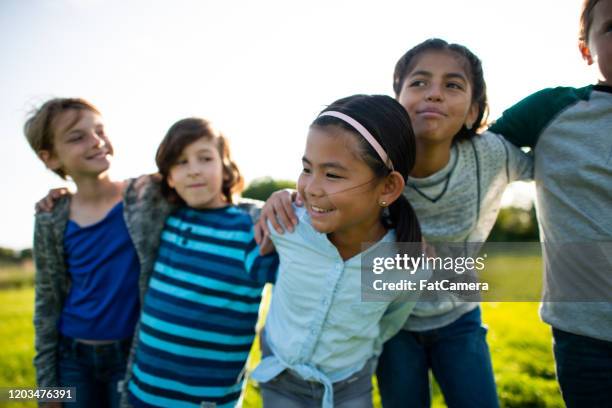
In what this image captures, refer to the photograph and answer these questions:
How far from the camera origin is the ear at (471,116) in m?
2.40

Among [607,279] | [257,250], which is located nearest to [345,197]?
[257,250]

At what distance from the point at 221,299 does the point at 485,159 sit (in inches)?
64.2

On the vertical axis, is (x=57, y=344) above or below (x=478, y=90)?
below

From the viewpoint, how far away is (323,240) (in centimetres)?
212

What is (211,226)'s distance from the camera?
2.66 m

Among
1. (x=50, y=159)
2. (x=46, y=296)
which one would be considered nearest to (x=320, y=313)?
(x=46, y=296)

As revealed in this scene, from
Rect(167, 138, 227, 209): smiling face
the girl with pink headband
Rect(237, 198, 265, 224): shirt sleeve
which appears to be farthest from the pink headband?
Rect(167, 138, 227, 209): smiling face

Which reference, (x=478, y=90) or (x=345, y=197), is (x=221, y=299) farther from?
(x=478, y=90)

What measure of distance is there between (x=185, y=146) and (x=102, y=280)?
996 mm

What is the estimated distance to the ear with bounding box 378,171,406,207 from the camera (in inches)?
82.0

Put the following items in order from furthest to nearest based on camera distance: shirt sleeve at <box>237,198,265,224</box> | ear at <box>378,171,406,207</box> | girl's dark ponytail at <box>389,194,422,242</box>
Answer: shirt sleeve at <box>237,198,265,224</box>
girl's dark ponytail at <box>389,194,422,242</box>
ear at <box>378,171,406,207</box>

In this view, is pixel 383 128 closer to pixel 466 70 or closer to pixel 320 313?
pixel 466 70

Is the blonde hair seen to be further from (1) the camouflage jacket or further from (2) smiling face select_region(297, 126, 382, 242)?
(2) smiling face select_region(297, 126, 382, 242)

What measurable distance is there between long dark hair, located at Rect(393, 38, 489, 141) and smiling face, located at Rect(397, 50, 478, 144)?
0.04 meters
